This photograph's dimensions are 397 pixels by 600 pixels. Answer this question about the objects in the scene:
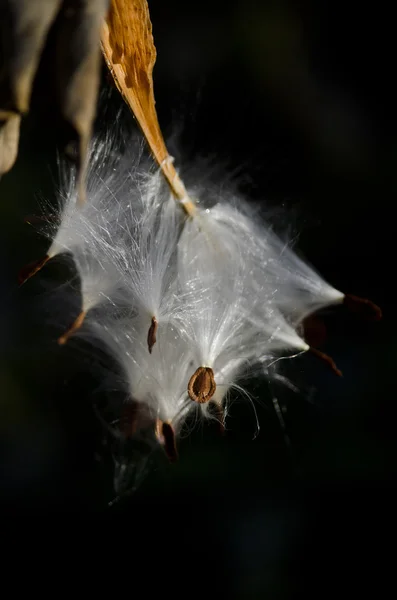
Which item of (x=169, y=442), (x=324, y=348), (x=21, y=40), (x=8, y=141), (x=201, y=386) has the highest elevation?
(x=21, y=40)

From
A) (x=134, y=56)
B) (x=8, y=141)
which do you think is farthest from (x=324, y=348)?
(x=8, y=141)

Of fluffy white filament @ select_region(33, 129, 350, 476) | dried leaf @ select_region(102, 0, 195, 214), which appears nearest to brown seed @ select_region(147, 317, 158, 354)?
fluffy white filament @ select_region(33, 129, 350, 476)

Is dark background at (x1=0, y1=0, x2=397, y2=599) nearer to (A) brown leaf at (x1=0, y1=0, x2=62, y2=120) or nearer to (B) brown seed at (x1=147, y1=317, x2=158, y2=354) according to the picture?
(B) brown seed at (x1=147, y1=317, x2=158, y2=354)

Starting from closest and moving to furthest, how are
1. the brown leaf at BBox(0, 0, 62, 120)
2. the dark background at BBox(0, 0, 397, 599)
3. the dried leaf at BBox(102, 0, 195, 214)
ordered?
the brown leaf at BBox(0, 0, 62, 120)
the dried leaf at BBox(102, 0, 195, 214)
the dark background at BBox(0, 0, 397, 599)

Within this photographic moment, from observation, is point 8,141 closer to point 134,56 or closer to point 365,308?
point 134,56

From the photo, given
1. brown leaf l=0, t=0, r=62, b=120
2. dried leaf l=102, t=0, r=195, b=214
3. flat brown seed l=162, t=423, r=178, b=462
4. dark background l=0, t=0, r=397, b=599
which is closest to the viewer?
brown leaf l=0, t=0, r=62, b=120

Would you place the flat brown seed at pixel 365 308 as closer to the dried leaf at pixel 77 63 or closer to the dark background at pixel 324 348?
the dried leaf at pixel 77 63
